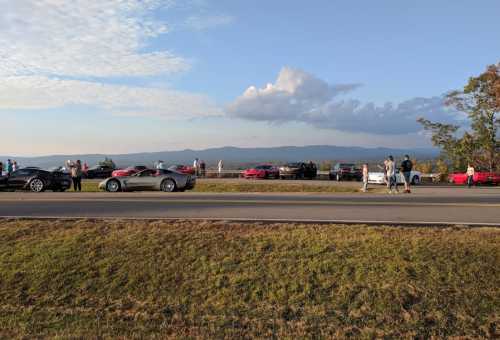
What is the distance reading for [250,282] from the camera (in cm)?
720

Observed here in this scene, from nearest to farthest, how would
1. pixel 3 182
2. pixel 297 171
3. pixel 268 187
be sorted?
pixel 3 182 → pixel 268 187 → pixel 297 171

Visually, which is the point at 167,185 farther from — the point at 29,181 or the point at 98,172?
the point at 98,172

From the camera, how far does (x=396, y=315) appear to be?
6.05 m

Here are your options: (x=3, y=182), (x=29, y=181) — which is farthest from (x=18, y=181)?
(x=3, y=182)

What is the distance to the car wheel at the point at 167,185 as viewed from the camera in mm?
21438

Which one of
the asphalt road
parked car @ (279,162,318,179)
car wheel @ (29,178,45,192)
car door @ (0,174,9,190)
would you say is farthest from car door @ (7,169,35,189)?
parked car @ (279,162,318,179)

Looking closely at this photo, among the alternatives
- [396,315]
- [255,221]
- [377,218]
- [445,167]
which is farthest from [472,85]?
[396,315]

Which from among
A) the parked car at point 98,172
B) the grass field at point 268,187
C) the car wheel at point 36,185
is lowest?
the grass field at point 268,187

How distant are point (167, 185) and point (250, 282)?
15.0 m

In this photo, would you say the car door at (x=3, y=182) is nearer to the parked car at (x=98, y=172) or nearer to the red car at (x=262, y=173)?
the parked car at (x=98, y=172)

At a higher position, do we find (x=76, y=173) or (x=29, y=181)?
(x=76, y=173)

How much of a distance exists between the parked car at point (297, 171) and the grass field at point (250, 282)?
30540mm

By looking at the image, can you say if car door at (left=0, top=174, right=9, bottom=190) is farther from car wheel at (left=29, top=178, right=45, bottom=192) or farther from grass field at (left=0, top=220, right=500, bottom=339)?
grass field at (left=0, top=220, right=500, bottom=339)

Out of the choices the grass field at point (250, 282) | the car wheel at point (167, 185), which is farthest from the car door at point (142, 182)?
the grass field at point (250, 282)
